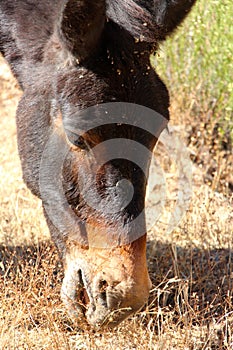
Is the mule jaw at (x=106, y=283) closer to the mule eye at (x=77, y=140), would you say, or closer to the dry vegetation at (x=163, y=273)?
the dry vegetation at (x=163, y=273)

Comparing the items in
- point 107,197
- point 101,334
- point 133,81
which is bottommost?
point 101,334

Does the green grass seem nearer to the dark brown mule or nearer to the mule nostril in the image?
the dark brown mule

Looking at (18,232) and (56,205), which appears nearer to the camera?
(56,205)

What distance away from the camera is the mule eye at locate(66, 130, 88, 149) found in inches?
130

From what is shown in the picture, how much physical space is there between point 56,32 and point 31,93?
0.47 metres

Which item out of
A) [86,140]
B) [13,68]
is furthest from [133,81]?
[13,68]

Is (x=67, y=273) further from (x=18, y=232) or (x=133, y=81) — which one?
(x=18, y=232)

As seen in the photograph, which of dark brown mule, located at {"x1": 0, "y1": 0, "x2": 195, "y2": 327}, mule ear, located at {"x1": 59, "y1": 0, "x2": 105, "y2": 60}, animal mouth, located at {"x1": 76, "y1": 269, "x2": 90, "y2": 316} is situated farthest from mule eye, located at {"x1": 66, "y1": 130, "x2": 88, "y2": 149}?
animal mouth, located at {"x1": 76, "y1": 269, "x2": 90, "y2": 316}

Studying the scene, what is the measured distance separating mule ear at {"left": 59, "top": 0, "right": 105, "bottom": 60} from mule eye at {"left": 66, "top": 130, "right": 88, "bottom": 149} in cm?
40

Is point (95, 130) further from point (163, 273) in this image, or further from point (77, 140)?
point (163, 273)

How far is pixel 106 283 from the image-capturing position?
3197 mm

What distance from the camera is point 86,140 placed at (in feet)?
10.8

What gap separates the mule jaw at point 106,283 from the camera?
3143 mm

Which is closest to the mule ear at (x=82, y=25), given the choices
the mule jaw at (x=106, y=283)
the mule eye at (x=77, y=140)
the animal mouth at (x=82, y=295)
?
the mule eye at (x=77, y=140)
